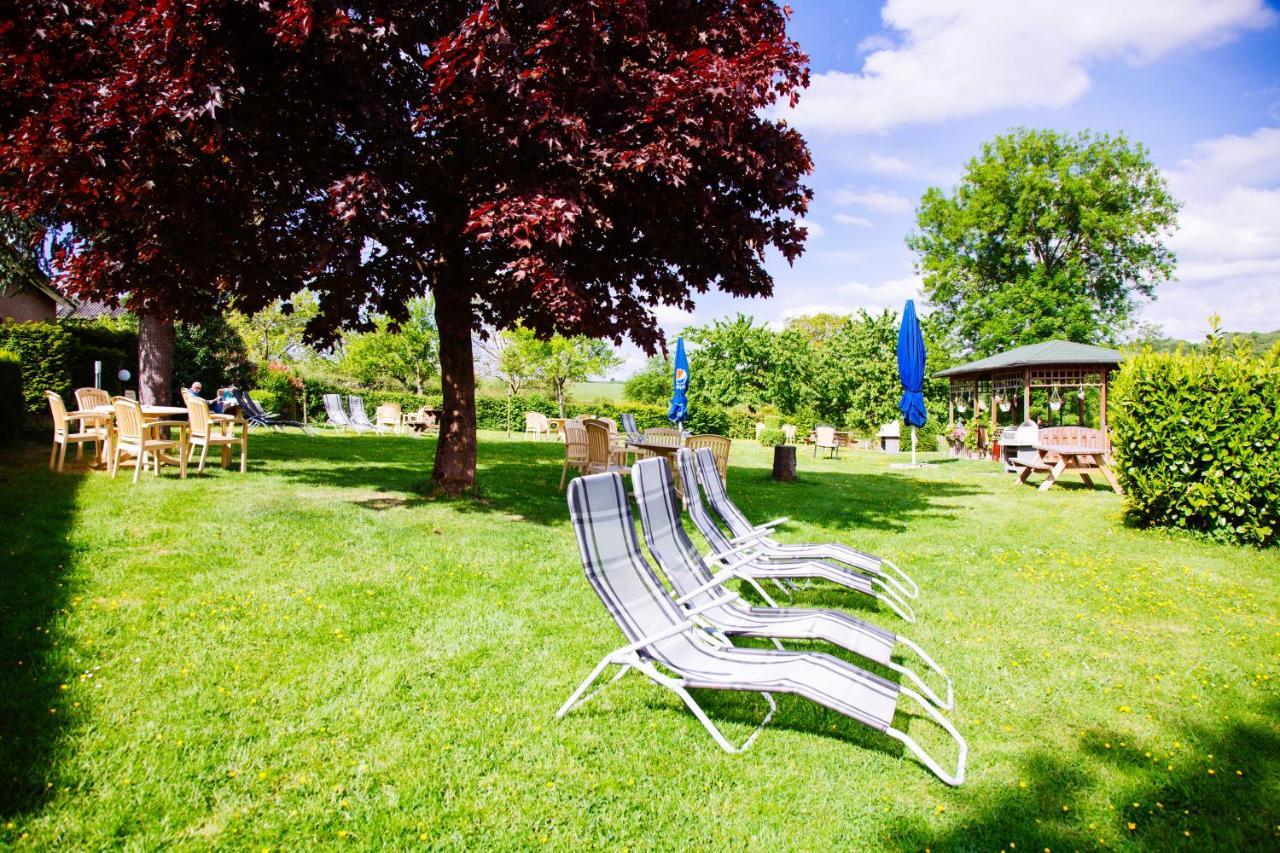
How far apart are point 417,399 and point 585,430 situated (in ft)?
68.5

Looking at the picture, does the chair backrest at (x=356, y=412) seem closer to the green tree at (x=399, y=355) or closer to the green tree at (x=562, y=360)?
the green tree at (x=562, y=360)

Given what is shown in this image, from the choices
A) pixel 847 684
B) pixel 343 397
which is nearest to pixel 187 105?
pixel 847 684

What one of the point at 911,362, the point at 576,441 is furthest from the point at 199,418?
the point at 911,362

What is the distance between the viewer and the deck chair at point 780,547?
5.24 m

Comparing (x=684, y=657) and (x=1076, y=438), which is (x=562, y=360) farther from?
(x=684, y=657)

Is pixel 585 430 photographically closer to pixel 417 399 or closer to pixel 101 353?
pixel 101 353

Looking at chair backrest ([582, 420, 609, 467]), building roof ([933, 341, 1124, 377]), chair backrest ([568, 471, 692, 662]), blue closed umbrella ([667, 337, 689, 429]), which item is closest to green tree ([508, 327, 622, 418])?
blue closed umbrella ([667, 337, 689, 429])

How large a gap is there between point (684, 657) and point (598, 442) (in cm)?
664

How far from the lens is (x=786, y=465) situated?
13133 mm

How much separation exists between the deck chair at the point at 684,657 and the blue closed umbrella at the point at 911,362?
605 inches

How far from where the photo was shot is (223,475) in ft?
31.4

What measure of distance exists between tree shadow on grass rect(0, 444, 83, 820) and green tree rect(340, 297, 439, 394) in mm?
26114

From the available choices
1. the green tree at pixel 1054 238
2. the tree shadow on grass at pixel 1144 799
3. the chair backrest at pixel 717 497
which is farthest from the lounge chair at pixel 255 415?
the green tree at pixel 1054 238

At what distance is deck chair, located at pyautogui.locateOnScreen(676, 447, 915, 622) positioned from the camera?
4703 millimetres
